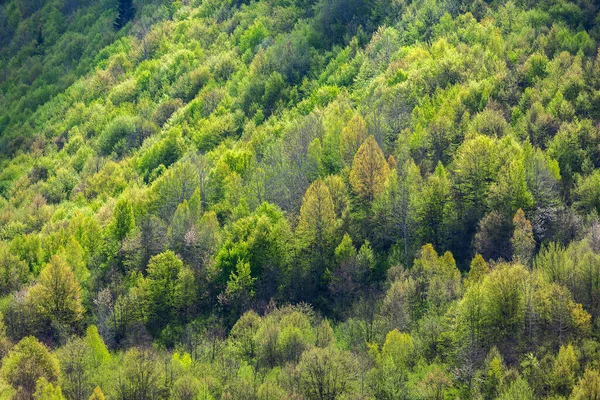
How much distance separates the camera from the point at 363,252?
112812 mm

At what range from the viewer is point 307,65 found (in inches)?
7338

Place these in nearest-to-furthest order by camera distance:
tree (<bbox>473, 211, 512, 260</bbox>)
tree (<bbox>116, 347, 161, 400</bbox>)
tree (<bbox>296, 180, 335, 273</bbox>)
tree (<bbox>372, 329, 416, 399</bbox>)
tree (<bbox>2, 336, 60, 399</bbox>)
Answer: tree (<bbox>372, 329, 416, 399</bbox>) < tree (<bbox>116, 347, 161, 400</bbox>) < tree (<bbox>2, 336, 60, 399</bbox>) < tree (<bbox>473, 211, 512, 260</bbox>) < tree (<bbox>296, 180, 335, 273</bbox>)

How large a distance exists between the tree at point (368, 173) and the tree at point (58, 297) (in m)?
37.5

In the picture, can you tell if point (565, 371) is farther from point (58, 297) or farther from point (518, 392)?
point (58, 297)

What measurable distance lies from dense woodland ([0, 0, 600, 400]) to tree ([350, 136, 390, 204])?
21 centimetres

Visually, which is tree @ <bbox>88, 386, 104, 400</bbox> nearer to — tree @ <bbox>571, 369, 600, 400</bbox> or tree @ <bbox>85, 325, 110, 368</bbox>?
tree @ <bbox>85, 325, 110, 368</bbox>

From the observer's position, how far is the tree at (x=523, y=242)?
106 metres

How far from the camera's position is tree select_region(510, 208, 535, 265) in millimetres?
106500

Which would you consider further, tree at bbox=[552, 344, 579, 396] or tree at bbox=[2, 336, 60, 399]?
tree at bbox=[2, 336, 60, 399]

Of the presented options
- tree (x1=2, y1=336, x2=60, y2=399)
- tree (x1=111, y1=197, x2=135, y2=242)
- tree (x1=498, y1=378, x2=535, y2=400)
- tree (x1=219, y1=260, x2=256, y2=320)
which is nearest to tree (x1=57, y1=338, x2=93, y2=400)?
tree (x1=2, y1=336, x2=60, y2=399)

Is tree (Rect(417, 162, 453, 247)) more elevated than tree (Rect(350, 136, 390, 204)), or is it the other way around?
tree (Rect(350, 136, 390, 204))

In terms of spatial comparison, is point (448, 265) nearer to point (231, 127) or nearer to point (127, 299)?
point (127, 299)

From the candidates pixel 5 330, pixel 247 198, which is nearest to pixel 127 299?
pixel 5 330

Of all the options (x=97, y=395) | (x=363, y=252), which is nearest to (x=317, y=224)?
(x=363, y=252)
